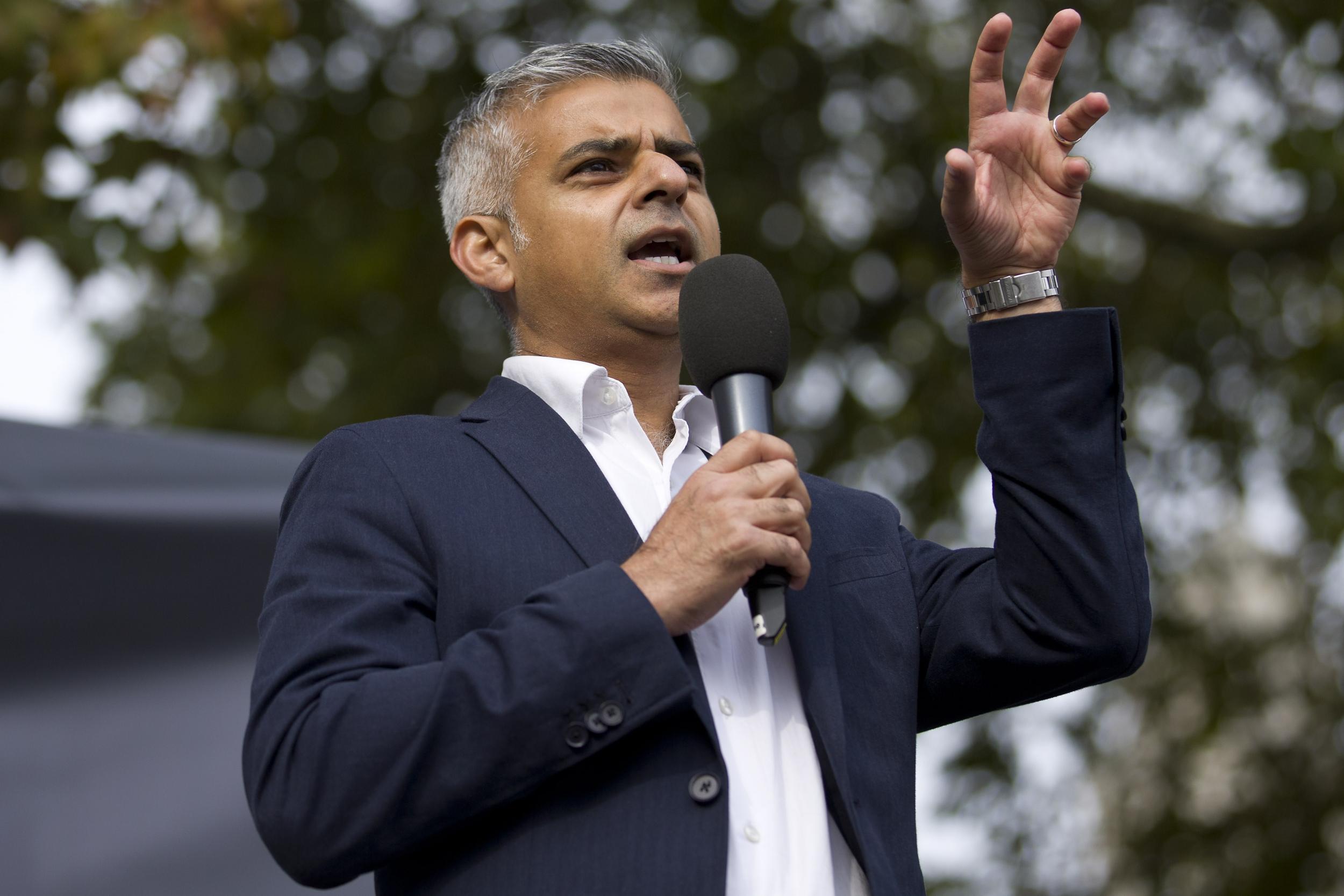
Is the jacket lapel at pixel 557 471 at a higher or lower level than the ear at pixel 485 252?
lower

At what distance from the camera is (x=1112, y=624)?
87.4 inches

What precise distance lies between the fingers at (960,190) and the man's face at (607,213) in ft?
1.60

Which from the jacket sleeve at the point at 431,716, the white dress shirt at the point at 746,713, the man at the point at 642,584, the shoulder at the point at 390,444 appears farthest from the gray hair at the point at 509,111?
the jacket sleeve at the point at 431,716

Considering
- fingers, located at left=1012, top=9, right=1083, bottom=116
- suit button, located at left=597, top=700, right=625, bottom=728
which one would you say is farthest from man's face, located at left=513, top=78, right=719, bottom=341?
suit button, located at left=597, top=700, right=625, bottom=728

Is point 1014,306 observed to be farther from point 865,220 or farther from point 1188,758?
point 1188,758

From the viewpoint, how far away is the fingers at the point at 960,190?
85.7 inches

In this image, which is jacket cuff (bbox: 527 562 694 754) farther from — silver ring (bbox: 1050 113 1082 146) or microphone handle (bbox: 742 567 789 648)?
silver ring (bbox: 1050 113 1082 146)

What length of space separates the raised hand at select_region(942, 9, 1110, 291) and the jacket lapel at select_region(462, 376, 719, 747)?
0.65 m

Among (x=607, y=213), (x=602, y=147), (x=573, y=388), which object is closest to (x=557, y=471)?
(x=573, y=388)

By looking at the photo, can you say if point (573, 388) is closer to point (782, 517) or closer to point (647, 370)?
point (647, 370)

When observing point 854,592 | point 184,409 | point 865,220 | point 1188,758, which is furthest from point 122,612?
point 1188,758

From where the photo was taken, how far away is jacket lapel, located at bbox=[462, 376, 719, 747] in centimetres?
212

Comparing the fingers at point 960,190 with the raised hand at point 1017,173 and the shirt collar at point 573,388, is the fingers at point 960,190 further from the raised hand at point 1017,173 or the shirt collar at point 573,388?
the shirt collar at point 573,388

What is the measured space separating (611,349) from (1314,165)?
5.22m
